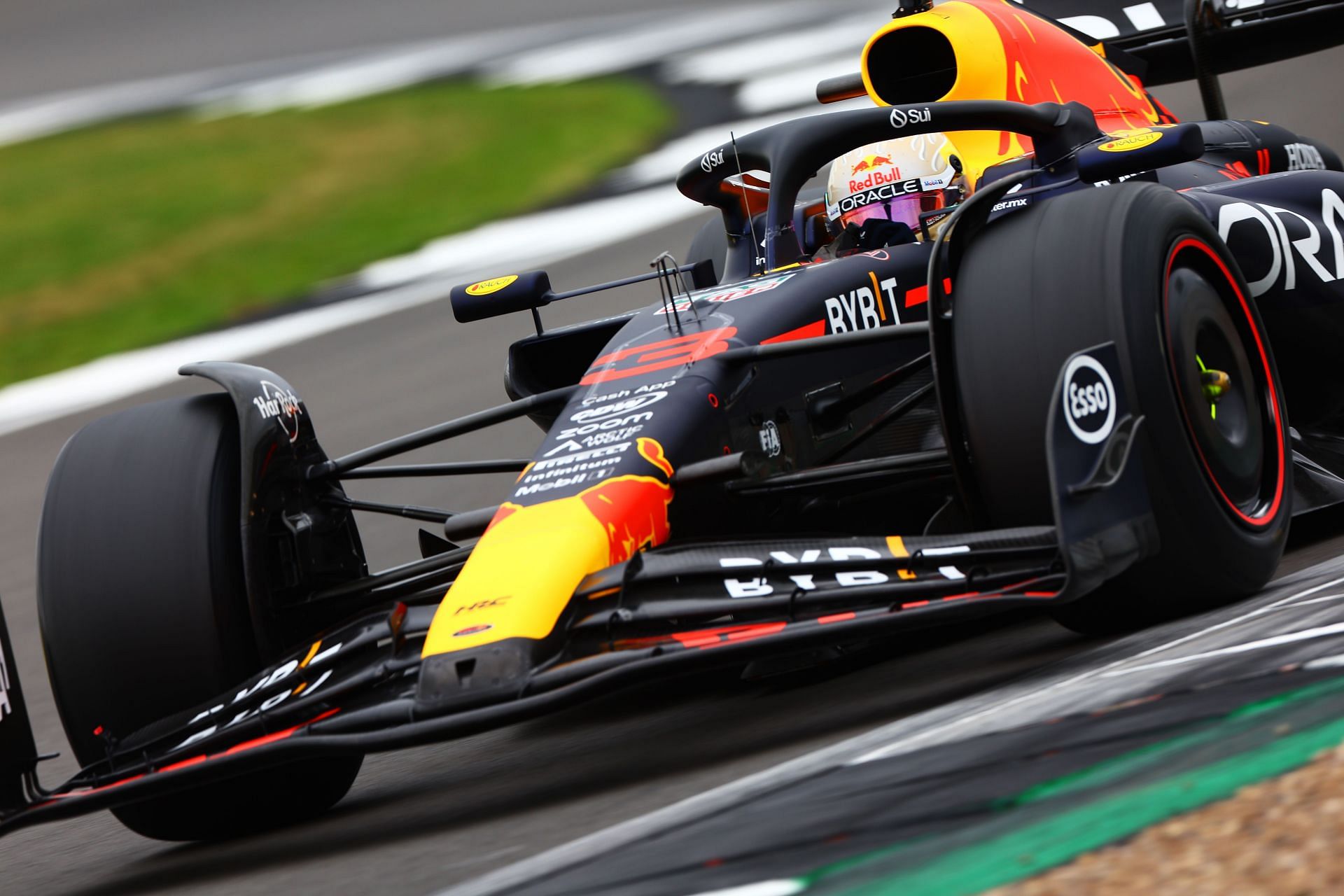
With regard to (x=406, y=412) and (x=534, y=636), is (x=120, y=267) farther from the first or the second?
(x=534, y=636)

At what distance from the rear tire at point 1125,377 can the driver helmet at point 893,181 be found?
1.19 metres

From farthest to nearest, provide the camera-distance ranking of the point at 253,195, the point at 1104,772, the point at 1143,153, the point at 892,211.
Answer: the point at 253,195
the point at 892,211
the point at 1143,153
the point at 1104,772

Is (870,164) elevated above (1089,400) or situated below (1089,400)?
above

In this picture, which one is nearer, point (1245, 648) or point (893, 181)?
point (1245, 648)

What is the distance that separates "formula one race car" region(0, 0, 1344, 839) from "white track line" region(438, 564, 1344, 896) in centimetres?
18

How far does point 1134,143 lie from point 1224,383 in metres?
0.75

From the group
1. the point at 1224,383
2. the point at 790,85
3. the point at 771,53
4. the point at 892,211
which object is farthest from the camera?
the point at 771,53

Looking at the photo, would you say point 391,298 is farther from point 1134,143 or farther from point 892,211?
point 1134,143

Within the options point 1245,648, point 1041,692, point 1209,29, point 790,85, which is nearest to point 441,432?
point 1041,692

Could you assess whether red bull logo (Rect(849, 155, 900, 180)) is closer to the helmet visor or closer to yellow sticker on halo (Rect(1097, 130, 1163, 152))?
the helmet visor

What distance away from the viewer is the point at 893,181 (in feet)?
17.3

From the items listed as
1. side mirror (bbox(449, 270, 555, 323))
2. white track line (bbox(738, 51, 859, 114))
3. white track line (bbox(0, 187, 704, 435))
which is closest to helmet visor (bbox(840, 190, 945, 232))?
side mirror (bbox(449, 270, 555, 323))

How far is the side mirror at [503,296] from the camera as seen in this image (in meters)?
5.34

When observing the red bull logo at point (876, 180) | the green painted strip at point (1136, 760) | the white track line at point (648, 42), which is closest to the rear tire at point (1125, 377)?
the green painted strip at point (1136, 760)
